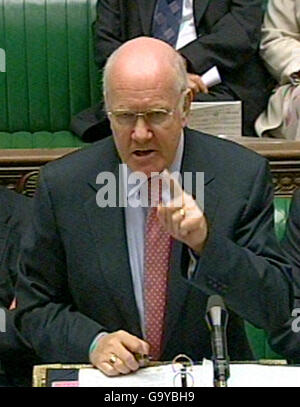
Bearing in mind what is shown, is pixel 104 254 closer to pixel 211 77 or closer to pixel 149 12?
pixel 211 77

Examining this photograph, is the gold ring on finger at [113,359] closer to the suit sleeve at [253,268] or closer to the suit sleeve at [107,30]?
the suit sleeve at [253,268]

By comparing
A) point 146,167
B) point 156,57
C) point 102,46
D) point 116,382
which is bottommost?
point 116,382

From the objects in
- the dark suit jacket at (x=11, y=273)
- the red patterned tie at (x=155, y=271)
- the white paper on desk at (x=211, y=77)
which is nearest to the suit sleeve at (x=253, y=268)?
the red patterned tie at (x=155, y=271)

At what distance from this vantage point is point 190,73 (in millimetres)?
3168

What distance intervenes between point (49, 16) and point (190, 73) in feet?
2.34

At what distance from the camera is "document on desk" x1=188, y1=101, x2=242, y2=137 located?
280 centimetres

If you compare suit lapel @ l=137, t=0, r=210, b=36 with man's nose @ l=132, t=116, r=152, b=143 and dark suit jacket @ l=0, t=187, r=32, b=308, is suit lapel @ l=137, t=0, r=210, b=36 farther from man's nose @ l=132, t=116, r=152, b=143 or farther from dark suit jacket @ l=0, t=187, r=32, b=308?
man's nose @ l=132, t=116, r=152, b=143

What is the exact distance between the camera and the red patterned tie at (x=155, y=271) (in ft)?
5.55

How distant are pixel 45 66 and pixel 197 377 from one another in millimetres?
2362

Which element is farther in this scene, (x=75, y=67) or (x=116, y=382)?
(x=75, y=67)

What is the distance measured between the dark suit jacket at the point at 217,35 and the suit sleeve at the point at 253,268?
1.53m

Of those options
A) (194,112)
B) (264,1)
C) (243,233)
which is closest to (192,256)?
(243,233)
